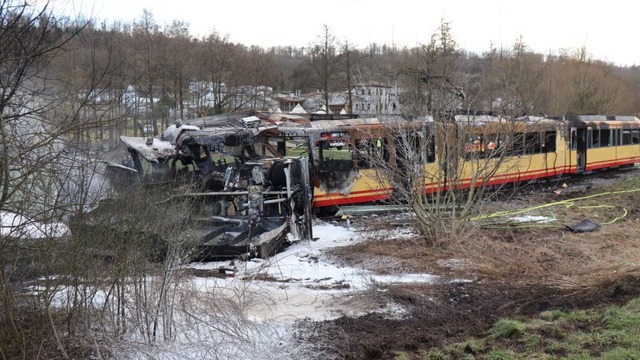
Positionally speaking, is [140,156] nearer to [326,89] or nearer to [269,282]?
[269,282]

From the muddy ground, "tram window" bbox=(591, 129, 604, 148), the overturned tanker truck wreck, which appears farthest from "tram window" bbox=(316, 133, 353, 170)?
"tram window" bbox=(591, 129, 604, 148)

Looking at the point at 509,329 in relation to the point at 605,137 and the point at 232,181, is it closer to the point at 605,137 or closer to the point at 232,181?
the point at 232,181

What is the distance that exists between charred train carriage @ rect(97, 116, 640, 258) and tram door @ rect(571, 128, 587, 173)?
274 inches

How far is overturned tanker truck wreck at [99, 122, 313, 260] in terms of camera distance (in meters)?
10.8

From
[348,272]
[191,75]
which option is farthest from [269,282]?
[191,75]

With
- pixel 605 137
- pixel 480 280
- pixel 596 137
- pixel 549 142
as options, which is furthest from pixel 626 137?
pixel 480 280

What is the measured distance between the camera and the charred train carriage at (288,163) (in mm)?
11281

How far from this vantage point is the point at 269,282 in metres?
9.43

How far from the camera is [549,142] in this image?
74.8 ft

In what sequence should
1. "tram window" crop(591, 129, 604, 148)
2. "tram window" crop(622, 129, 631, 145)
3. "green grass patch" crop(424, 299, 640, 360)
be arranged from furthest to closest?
"tram window" crop(622, 129, 631, 145) → "tram window" crop(591, 129, 604, 148) → "green grass patch" crop(424, 299, 640, 360)

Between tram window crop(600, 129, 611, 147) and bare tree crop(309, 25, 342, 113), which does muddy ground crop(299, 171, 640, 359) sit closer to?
tram window crop(600, 129, 611, 147)

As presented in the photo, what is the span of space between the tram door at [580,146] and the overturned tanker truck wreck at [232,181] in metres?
15.3

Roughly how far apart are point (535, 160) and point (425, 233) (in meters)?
11.9

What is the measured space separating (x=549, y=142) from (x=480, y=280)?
15494 mm
